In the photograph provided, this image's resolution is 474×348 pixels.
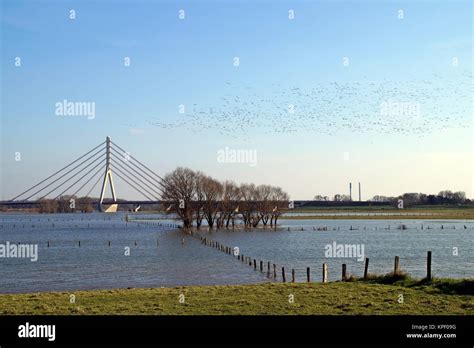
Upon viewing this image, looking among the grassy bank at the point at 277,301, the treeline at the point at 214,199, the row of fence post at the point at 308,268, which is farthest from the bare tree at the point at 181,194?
the grassy bank at the point at 277,301

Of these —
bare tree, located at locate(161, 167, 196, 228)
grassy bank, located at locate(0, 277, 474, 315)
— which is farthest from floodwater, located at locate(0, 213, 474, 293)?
bare tree, located at locate(161, 167, 196, 228)

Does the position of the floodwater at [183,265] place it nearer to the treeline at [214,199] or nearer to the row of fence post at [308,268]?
the row of fence post at [308,268]

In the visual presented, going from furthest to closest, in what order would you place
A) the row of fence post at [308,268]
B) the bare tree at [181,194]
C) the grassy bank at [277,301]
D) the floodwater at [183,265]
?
the bare tree at [181,194], the floodwater at [183,265], the row of fence post at [308,268], the grassy bank at [277,301]

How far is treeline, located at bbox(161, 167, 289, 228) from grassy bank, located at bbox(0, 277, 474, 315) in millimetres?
82743

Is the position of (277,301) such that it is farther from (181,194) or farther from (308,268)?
(181,194)

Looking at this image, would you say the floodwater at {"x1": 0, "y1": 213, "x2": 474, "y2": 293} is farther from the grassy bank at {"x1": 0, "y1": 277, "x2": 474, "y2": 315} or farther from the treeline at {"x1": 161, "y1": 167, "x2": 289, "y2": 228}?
the treeline at {"x1": 161, "y1": 167, "x2": 289, "y2": 228}

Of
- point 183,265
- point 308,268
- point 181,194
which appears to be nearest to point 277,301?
point 308,268

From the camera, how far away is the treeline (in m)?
106

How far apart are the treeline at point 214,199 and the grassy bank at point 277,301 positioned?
82743mm

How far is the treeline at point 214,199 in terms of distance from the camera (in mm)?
106250

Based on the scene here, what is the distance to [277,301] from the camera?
1864 cm

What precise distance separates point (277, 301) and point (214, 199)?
304ft
